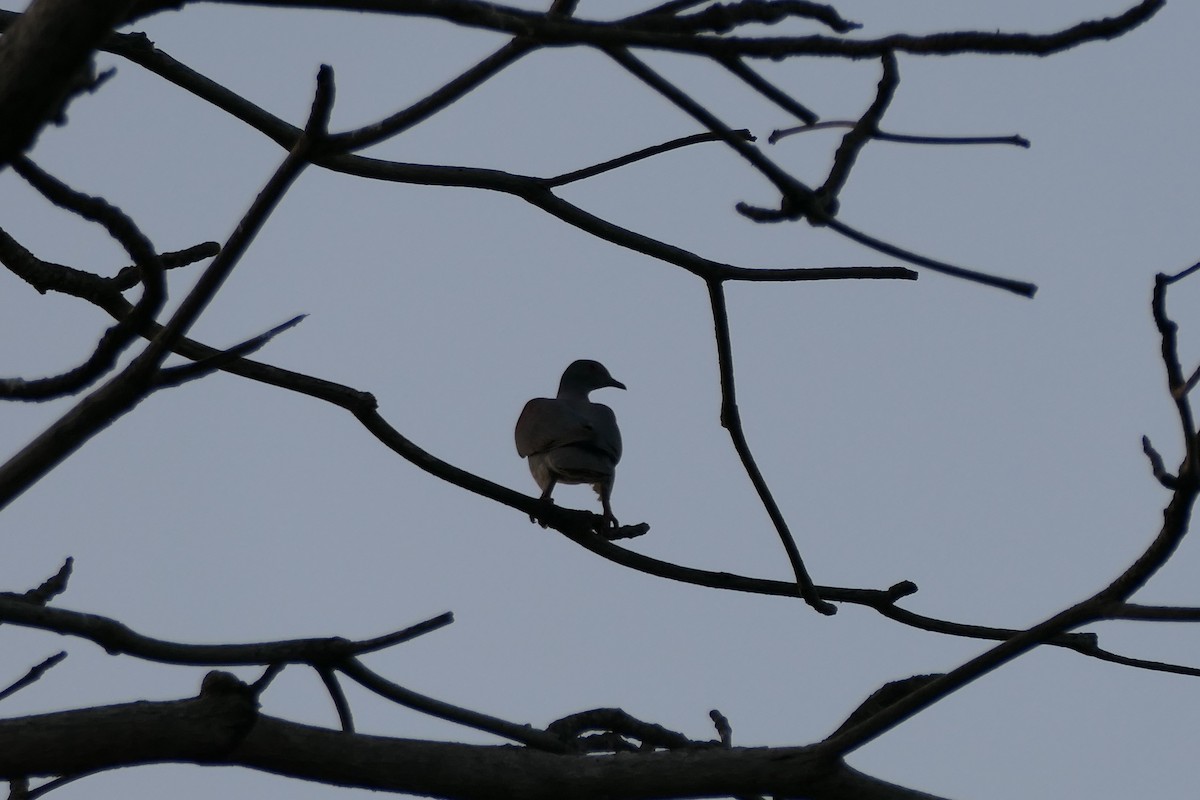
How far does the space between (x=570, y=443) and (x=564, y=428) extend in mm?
163

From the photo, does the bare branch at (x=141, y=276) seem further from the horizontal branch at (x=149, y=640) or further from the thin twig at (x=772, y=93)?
the thin twig at (x=772, y=93)

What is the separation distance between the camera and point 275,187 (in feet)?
6.36

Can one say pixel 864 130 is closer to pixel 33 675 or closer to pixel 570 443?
pixel 33 675

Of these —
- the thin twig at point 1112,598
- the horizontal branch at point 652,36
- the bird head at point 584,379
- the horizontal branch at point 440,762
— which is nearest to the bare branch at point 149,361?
the horizontal branch at point 652,36

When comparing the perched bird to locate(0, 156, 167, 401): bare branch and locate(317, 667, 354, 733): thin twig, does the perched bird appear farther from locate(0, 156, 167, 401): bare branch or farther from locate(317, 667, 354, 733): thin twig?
locate(0, 156, 167, 401): bare branch

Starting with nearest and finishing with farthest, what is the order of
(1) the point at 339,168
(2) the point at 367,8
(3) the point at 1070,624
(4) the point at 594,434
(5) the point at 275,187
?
(2) the point at 367,8, (5) the point at 275,187, (3) the point at 1070,624, (1) the point at 339,168, (4) the point at 594,434

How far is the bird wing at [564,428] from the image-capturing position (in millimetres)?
7426

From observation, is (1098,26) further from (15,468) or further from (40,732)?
(40,732)

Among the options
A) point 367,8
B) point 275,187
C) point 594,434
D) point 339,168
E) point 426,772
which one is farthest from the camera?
point 594,434

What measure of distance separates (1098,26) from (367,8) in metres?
0.99

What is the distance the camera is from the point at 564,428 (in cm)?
753

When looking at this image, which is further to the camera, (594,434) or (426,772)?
(594,434)

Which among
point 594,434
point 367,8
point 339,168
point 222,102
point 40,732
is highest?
point 594,434

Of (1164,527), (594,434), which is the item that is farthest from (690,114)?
(594,434)
